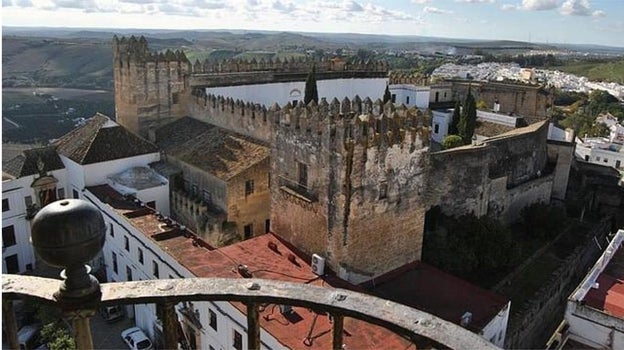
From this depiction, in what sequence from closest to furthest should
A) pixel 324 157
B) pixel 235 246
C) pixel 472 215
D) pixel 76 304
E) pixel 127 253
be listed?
pixel 76 304, pixel 324 157, pixel 235 246, pixel 127 253, pixel 472 215

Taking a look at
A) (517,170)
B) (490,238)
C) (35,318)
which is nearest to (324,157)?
(490,238)

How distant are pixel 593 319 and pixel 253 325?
1170cm

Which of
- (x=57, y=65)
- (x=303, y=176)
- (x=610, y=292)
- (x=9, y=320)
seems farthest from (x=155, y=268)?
(x=57, y=65)

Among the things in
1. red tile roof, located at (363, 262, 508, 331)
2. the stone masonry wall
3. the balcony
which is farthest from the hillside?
the balcony

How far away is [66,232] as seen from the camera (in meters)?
1.69

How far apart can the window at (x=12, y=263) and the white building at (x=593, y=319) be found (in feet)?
50.7

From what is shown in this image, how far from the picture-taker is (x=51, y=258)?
1.73 m

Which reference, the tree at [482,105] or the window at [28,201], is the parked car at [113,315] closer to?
the window at [28,201]

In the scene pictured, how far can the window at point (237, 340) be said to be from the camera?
9.77 meters

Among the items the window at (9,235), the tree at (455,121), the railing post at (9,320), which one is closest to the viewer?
the railing post at (9,320)

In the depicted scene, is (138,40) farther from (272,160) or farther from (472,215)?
(472,215)

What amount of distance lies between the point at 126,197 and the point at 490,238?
444 inches

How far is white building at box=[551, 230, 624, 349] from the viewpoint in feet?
36.6

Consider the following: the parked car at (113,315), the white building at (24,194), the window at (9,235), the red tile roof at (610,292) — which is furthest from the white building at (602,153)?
the window at (9,235)
